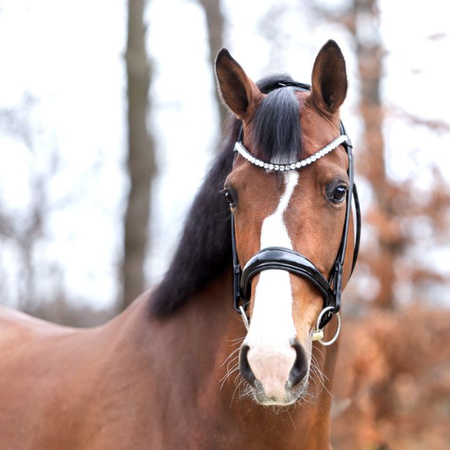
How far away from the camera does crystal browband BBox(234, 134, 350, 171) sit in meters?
2.62

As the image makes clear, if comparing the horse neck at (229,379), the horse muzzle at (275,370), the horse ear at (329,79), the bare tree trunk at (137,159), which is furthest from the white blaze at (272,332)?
the bare tree trunk at (137,159)

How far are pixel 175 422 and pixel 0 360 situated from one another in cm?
143

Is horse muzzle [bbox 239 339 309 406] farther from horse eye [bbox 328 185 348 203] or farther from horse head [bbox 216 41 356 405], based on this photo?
horse eye [bbox 328 185 348 203]

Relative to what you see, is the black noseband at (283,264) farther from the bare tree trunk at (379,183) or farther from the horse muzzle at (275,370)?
the bare tree trunk at (379,183)

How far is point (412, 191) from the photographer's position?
830 cm

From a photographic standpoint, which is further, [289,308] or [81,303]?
[81,303]

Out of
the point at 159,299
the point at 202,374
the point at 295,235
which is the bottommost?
the point at 202,374

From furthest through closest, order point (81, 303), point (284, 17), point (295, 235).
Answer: point (81, 303), point (284, 17), point (295, 235)

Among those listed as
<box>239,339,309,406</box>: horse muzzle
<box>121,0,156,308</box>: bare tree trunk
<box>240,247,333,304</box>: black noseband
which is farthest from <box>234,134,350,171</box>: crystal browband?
<box>121,0,156,308</box>: bare tree trunk

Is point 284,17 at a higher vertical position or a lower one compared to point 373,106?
higher

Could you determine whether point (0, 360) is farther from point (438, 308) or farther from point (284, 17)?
point (284, 17)

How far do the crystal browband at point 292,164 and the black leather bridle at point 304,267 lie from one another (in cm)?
4

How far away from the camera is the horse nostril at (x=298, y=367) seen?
229 centimetres

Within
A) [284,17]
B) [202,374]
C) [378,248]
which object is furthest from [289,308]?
[284,17]
